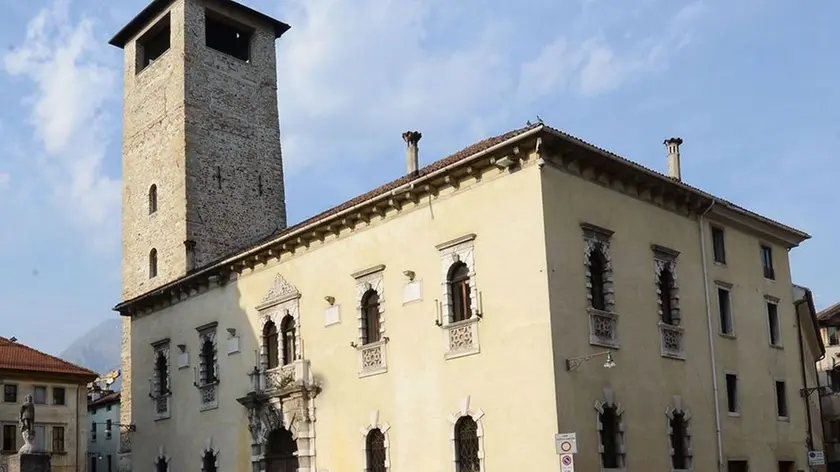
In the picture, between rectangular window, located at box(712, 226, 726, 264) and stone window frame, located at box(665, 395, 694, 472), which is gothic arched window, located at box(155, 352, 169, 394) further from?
rectangular window, located at box(712, 226, 726, 264)

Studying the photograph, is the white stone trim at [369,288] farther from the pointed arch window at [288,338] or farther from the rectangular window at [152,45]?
the rectangular window at [152,45]

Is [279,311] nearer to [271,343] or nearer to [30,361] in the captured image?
[271,343]

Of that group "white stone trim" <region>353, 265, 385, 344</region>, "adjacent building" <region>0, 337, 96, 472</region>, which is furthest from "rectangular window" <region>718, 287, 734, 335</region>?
"adjacent building" <region>0, 337, 96, 472</region>

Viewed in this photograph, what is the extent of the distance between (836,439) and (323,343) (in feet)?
113

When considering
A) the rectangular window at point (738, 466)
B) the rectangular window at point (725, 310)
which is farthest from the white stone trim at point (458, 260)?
the rectangular window at point (738, 466)

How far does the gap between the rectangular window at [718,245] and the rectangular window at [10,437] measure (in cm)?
3628

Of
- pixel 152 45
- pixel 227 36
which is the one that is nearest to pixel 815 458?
pixel 227 36

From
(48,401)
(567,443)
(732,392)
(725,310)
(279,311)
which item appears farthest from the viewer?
(48,401)

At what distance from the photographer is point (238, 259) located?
29.4m

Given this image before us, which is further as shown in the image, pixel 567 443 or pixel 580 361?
pixel 580 361

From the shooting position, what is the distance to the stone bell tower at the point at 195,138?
38906 mm

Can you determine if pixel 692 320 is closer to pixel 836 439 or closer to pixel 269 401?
pixel 269 401

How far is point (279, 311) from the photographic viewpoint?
91.8ft

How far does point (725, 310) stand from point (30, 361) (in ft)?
123
